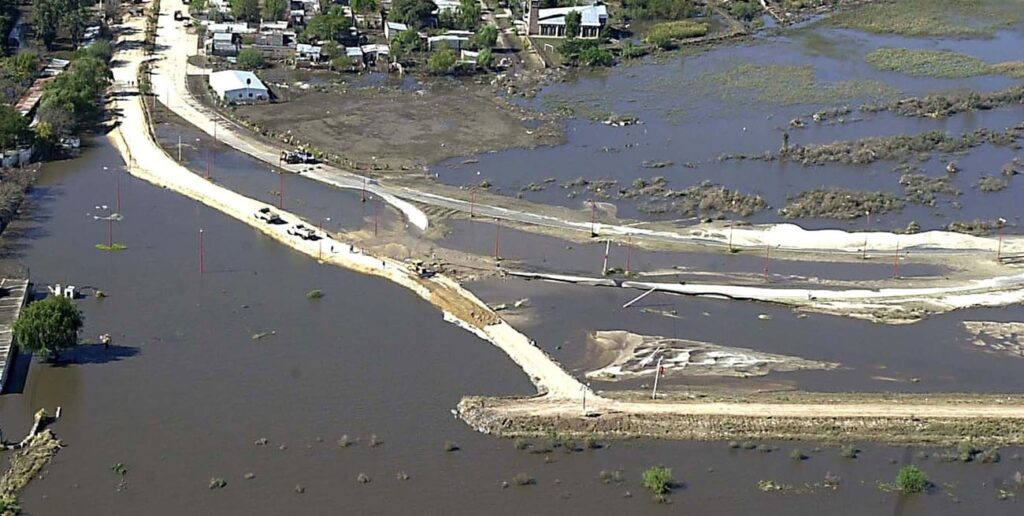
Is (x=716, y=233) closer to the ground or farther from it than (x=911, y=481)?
farther from it

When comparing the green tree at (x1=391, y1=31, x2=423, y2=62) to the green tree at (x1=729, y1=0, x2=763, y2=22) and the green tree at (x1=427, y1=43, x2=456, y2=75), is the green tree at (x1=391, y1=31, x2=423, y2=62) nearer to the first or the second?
the green tree at (x1=427, y1=43, x2=456, y2=75)

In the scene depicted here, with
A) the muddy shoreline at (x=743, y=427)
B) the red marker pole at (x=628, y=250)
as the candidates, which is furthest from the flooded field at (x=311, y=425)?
the red marker pole at (x=628, y=250)

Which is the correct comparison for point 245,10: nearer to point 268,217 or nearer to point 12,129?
point 12,129

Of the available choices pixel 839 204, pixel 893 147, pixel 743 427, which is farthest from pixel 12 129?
pixel 893 147

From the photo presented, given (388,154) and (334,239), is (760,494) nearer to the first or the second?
(334,239)

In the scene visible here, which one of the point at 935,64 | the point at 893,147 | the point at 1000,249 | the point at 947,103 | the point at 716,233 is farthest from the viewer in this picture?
the point at 935,64

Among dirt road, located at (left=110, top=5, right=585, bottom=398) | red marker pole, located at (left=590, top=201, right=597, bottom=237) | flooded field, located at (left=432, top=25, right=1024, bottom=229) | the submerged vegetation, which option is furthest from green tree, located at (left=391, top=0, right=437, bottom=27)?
red marker pole, located at (left=590, top=201, right=597, bottom=237)
